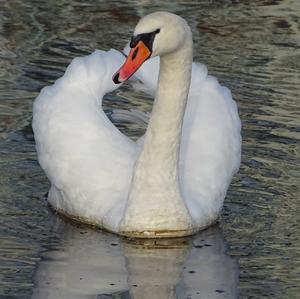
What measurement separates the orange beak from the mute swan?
4cm

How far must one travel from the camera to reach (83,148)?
10172 mm

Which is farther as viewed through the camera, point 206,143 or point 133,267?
point 206,143

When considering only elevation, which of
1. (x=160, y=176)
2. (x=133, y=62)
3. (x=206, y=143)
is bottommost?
(x=206, y=143)

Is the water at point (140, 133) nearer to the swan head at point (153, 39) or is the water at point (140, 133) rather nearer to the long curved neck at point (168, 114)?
the long curved neck at point (168, 114)

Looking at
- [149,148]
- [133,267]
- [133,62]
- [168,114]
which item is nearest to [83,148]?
[149,148]

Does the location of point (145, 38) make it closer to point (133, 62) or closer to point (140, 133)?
point (133, 62)

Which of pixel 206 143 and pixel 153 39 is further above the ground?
pixel 153 39

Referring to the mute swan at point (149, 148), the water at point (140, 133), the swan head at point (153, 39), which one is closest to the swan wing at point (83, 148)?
the mute swan at point (149, 148)

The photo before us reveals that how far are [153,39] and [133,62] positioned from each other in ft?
0.96

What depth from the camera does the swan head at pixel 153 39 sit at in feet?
29.2

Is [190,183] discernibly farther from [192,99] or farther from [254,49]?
[254,49]

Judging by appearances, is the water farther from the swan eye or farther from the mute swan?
the swan eye

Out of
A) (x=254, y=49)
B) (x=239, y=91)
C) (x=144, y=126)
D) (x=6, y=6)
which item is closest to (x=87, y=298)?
(x=144, y=126)

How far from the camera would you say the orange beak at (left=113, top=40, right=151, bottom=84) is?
8.84 metres
